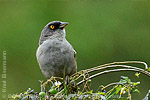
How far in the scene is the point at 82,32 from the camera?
909 centimetres

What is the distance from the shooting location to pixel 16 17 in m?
9.56

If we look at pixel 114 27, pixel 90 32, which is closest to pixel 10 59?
pixel 90 32

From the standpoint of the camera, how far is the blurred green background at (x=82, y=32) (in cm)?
855

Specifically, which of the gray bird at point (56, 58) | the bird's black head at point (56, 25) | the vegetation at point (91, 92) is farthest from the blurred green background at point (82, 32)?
the vegetation at point (91, 92)

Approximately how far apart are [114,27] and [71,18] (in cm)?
117

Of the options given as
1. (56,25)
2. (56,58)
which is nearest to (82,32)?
(56,25)

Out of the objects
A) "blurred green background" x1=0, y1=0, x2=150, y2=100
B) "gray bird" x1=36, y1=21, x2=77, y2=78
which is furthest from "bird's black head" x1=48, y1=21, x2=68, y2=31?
"blurred green background" x1=0, y1=0, x2=150, y2=100

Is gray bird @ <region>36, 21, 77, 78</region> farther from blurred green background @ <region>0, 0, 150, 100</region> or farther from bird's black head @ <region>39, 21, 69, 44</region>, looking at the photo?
blurred green background @ <region>0, 0, 150, 100</region>

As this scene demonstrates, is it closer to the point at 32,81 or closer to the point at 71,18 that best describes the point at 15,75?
the point at 32,81

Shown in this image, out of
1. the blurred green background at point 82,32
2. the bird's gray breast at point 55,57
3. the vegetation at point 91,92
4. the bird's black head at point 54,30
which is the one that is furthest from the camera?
the blurred green background at point 82,32

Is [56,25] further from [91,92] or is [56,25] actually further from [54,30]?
[91,92]

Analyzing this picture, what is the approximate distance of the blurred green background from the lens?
28.0 ft

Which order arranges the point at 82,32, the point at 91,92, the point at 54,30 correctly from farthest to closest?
the point at 82,32
the point at 54,30
the point at 91,92

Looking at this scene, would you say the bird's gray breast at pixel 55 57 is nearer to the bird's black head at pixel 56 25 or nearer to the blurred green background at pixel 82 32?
the bird's black head at pixel 56 25
